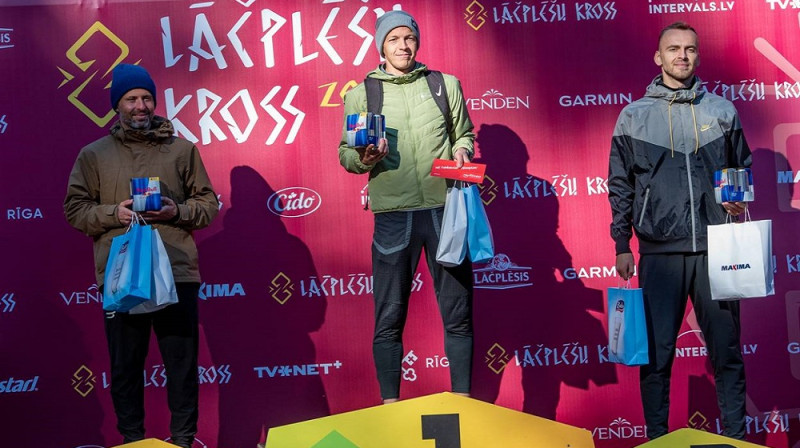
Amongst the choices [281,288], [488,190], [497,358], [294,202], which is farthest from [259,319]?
[488,190]

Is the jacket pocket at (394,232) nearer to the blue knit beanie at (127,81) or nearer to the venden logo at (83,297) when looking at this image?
the blue knit beanie at (127,81)

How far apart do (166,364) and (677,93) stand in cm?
238

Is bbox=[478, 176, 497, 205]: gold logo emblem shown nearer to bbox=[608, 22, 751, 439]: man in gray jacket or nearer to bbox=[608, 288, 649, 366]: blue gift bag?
bbox=[608, 22, 751, 439]: man in gray jacket

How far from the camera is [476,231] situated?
12.9 feet

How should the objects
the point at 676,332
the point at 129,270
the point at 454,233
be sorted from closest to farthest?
the point at 129,270 < the point at 454,233 < the point at 676,332

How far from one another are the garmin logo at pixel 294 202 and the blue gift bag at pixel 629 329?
180cm

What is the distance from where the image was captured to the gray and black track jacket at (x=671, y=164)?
156 inches

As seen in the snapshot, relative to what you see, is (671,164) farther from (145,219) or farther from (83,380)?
(83,380)

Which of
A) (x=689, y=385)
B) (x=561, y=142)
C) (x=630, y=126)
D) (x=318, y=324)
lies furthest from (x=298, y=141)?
(x=689, y=385)

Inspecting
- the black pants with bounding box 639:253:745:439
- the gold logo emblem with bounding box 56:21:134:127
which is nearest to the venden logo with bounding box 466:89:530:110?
the black pants with bounding box 639:253:745:439

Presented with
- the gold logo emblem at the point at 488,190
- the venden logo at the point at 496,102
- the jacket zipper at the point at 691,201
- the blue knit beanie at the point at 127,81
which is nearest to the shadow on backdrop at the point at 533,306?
the gold logo emblem at the point at 488,190

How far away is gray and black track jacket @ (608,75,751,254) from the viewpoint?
13.0 ft

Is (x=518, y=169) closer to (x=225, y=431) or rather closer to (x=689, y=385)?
(x=689, y=385)

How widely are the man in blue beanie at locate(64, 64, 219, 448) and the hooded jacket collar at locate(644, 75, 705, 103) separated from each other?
1915 millimetres
